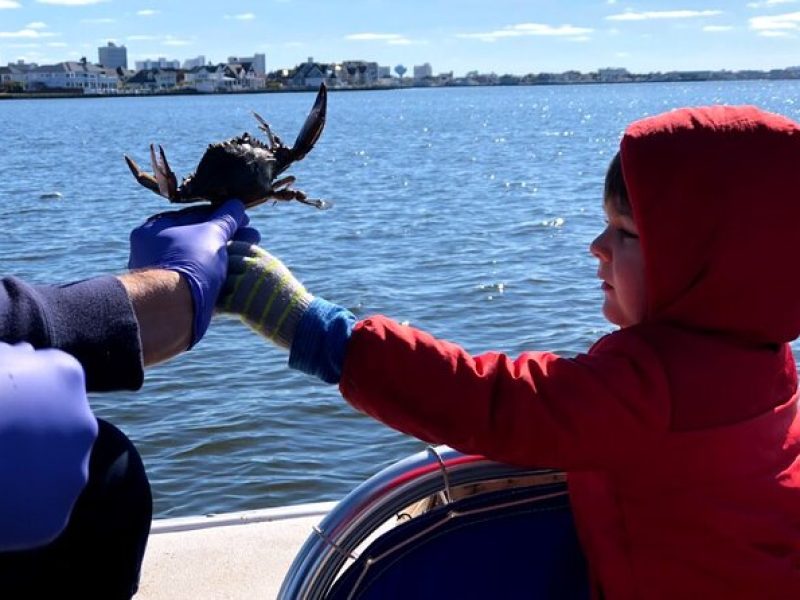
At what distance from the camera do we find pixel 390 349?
1617 millimetres

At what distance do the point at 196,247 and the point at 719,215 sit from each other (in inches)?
29.7

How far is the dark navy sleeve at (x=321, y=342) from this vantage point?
1.64 metres

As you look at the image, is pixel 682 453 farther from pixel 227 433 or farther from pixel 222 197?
pixel 227 433

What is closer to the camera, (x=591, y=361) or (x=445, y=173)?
(x=591, y=361)

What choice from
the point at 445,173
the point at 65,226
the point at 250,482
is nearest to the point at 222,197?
the point at 250,482

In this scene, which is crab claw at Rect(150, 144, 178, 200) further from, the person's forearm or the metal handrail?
the metal handrail

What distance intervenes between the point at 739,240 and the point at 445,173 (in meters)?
25.9

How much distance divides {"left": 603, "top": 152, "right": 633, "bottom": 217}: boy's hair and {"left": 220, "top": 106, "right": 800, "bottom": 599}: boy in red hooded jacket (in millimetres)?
61

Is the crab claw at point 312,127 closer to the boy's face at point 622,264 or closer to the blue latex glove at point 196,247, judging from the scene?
the blue latex glove at point 196,247

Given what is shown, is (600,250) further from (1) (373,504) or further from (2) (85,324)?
(2) (85,324)

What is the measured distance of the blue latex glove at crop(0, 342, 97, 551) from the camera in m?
1.13

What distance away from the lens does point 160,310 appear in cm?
146

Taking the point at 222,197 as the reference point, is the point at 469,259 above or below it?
below

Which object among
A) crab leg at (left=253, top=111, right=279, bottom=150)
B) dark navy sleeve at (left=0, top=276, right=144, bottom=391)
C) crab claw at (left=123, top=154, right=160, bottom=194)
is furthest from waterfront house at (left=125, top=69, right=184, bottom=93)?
dark navy sleeve at (left=0, top=276, right=144, bottom=391)
